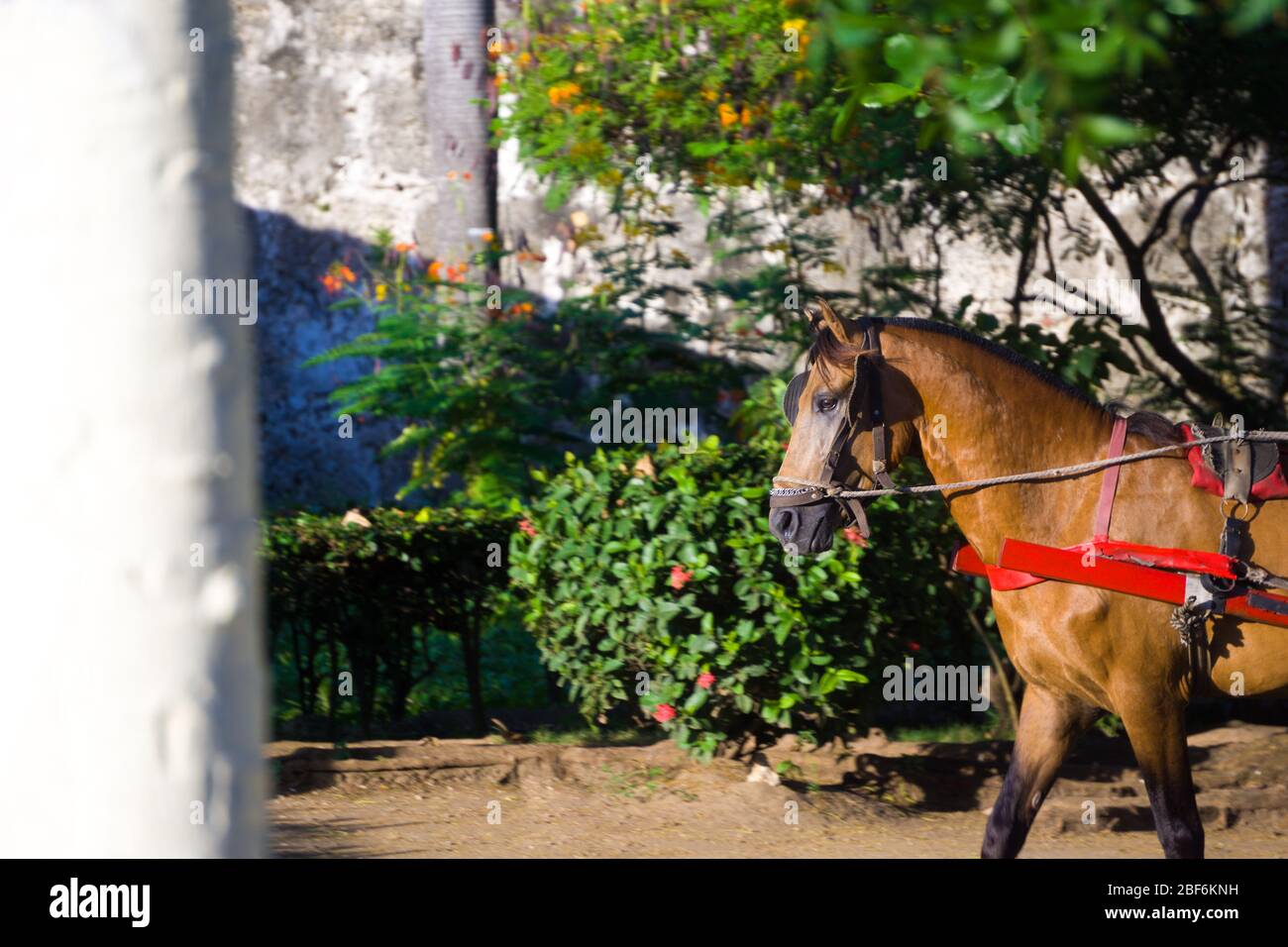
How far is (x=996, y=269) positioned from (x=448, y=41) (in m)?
4.38

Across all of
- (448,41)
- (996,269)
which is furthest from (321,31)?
(996,269)

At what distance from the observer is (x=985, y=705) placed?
718 centimetres

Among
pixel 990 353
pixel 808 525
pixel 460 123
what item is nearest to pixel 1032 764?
pixel 808 525

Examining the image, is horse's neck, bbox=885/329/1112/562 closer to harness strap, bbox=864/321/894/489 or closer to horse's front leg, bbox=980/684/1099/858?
harness strap, bbox=864/321/894/489

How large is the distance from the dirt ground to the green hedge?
76cm

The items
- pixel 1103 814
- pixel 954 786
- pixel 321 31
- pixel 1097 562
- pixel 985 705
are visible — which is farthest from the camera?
pixel 321 31

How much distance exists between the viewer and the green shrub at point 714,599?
233 inches

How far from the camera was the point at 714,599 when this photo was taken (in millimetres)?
6039

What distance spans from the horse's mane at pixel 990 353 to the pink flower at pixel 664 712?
2.28 m

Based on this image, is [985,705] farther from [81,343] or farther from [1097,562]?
[81,343]

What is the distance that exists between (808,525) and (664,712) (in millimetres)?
2053

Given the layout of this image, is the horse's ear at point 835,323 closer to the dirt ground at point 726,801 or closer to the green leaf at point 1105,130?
the green leaf at point 1105,130

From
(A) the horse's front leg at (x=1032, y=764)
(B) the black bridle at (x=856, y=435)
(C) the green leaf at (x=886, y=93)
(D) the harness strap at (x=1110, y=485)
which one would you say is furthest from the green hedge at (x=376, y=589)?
(C) the green leaf at (x=886, y=93)

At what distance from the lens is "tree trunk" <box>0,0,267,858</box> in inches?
50.5
